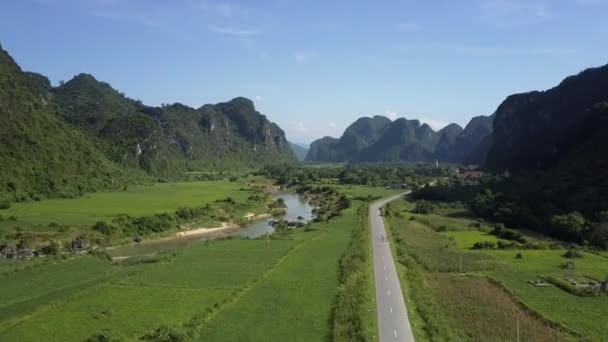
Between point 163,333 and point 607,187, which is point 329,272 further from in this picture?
point 607,187

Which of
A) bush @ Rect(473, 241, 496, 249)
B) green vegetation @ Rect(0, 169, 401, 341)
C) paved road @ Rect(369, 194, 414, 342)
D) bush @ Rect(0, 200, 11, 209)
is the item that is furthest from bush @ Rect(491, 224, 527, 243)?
bush @ Rect(0, 200, 11, 209)

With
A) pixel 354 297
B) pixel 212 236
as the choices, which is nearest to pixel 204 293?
pixel 354 297

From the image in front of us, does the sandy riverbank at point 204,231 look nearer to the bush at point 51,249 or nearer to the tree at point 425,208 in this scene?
the bush at point 51,249

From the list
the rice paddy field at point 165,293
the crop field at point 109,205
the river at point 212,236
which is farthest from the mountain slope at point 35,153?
the rice paddy field at point 165,293

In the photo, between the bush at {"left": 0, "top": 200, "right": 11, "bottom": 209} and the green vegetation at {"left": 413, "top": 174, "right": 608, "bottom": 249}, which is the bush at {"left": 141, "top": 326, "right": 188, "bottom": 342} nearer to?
the green vegetation at {"left": 413, "top": 174, "right": 608, "bottom": 249}

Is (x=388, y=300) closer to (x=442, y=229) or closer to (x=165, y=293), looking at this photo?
(x=165, y=293)

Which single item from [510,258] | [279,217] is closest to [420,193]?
[279,217]
